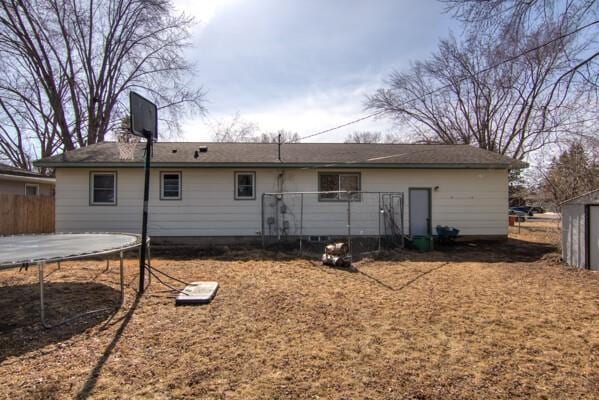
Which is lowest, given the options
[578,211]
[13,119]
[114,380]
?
[114,380]

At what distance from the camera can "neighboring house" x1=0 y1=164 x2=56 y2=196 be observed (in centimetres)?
1589

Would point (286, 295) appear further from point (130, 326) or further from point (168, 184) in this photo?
point (168, 184)

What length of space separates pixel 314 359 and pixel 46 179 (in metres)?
19.5

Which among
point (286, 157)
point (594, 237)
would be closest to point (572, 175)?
point (594, 237)

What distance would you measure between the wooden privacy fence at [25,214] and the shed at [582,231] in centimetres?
1757

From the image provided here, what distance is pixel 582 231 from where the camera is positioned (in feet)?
25.8

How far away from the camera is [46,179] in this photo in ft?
59.5

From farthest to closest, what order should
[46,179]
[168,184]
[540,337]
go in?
[46,179], [168,184], [540,337]

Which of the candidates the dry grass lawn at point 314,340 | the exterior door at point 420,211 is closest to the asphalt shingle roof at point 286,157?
the exterior door at point 420,211

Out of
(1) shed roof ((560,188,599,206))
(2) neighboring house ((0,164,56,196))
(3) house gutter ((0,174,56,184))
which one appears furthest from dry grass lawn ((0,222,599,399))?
(2) neighboring house ((0,164,56,196))

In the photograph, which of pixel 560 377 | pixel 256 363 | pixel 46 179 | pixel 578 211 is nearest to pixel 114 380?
pixel 256 363

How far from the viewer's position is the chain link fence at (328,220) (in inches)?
451

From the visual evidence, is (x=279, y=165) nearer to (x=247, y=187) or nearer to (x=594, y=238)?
(x=247, y=187)

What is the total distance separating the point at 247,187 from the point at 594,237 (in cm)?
909
